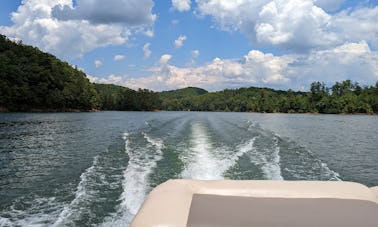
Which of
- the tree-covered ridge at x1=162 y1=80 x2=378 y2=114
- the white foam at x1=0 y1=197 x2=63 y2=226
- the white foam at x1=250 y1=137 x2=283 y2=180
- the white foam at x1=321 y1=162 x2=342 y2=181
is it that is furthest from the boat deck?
the tree-covered ridge at x1=162 y1=80 x2=378 y2=114

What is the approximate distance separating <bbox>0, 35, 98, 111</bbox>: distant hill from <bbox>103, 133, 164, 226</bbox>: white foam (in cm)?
6431

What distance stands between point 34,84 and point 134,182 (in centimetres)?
8277

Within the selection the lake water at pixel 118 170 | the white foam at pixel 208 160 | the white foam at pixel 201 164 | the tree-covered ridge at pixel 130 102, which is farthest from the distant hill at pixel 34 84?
the white foam at pixel 201 164

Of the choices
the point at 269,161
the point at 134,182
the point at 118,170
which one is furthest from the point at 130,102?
the point at 134,182

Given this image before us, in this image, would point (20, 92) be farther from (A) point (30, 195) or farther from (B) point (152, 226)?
(B) point (152, 226)

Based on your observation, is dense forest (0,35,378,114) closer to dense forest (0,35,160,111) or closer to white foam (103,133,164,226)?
dense forest (0,35,160,111)

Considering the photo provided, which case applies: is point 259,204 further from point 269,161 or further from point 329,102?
point 329,102

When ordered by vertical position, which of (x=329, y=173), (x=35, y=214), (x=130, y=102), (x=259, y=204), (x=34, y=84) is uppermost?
(x=34, y=84)

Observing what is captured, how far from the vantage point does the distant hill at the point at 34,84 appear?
241ft

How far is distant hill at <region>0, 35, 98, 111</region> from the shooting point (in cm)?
7356

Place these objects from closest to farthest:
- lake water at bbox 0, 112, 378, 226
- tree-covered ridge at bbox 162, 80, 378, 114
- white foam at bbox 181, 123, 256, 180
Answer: lake water at bbox 0, 112, 378, 226
white foam at bbox 181, 123, 256, 180
tree-covered ridge at bbox 162, 80, 378, 114

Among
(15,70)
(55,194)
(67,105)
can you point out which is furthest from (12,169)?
(67,105)

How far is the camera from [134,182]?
9.19 m

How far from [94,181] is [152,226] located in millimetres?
7539
